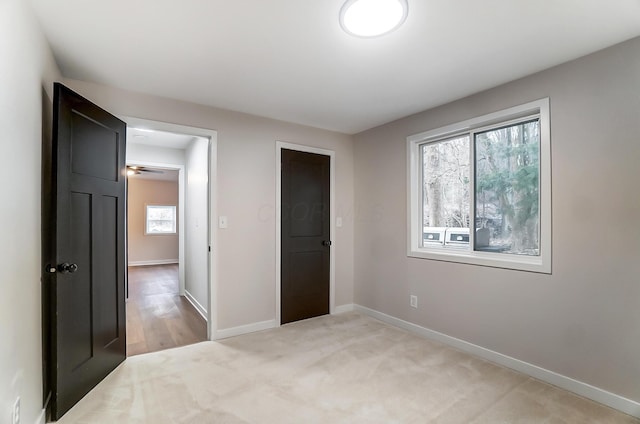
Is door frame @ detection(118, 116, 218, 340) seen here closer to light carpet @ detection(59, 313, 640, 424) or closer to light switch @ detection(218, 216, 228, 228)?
light switch @ detection(218, 216, 228, 228)

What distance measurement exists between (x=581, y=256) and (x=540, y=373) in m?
0.95

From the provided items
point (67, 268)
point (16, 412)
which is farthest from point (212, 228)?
point (16, 412)

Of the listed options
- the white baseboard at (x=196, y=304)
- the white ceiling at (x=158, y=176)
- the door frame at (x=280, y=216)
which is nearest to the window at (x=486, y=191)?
the door frame at (x=280, y=216)

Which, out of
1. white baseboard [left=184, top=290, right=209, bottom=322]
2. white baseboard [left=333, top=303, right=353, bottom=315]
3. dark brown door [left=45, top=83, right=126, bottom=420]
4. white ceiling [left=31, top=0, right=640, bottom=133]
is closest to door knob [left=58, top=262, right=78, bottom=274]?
dark brown door [left=45, top=83, right=126, bottom=420]

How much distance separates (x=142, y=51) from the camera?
6.97 ft

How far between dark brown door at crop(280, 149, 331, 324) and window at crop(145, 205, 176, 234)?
6.65m

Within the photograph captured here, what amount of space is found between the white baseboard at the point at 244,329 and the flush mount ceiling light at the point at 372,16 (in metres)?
2.92

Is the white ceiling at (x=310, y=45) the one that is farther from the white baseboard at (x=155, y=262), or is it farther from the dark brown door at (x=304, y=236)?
the white baseboard at (x=155, y=262)

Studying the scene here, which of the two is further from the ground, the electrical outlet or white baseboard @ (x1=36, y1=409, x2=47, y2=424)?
the electrical outlet

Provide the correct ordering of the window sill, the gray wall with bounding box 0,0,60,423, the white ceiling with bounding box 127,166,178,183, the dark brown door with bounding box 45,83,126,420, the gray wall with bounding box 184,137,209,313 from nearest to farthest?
1. the gray wall with bounding box 0,0,60,423
2. the dark brown door with bounding box 45,83,126,420
3. the window sill
4. the gray wall with bounding box 184,137,209,313
5. the white ceiling with bounding box 127,166,178,183

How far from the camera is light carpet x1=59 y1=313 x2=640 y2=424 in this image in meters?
1.92

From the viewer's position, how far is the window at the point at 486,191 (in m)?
2.47

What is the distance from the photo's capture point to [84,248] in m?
2.18

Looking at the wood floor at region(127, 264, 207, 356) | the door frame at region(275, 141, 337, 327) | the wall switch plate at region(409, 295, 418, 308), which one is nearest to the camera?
the wood floor at region(127, 264, 207, 356)
